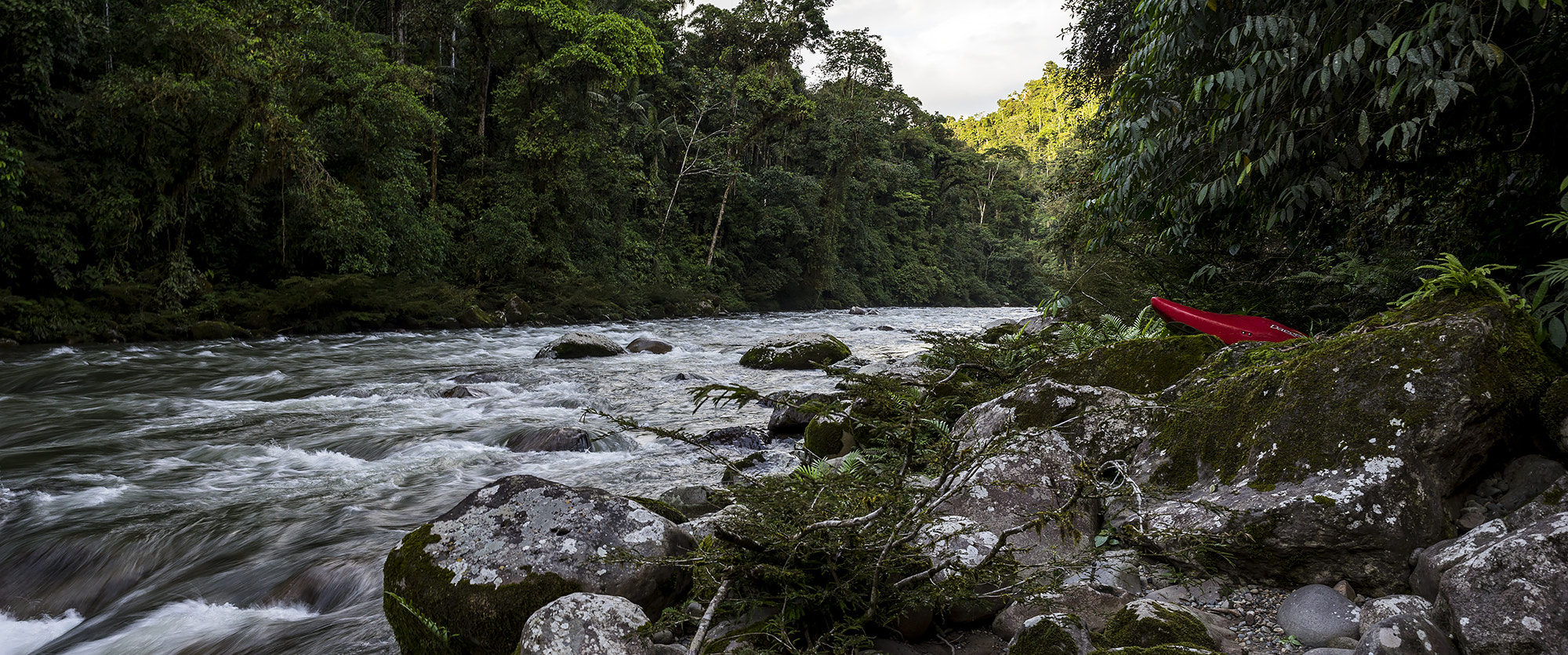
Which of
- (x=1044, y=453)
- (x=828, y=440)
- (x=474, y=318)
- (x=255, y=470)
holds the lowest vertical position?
(x=474, y=318)

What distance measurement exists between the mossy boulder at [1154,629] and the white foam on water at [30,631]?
476cm

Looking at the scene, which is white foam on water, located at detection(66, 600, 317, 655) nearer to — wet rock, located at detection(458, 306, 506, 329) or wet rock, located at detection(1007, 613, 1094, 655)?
wet rock, located at detection(1007, 613, 1094, 655)

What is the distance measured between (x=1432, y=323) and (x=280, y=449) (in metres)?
8.20

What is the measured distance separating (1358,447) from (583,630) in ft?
9.33

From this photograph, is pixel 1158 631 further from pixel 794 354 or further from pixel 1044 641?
pixel 794 354

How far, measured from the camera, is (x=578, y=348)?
13.5 m

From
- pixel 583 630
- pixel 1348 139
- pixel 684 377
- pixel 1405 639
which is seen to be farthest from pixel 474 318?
pixel 1405 639

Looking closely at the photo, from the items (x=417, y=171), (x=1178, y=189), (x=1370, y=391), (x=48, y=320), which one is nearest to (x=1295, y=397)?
(x=1370, y=391)

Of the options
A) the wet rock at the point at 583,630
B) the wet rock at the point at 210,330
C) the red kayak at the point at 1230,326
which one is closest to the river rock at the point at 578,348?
→ the wet rock at the point at 210,330

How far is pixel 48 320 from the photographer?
1219cm

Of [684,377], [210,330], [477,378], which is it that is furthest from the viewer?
[210,330]

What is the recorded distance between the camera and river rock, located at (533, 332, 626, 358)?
43.9ft

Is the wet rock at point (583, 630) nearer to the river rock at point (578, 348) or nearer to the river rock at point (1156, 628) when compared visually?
the river rock at point (1156, 628)

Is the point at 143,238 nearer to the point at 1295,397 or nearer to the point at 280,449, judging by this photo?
the point at 280,449
